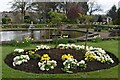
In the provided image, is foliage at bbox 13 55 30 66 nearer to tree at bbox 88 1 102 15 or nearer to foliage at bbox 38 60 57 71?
foliage at bbox 38 60 57 71

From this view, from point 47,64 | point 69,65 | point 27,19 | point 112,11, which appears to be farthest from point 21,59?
point 112,11

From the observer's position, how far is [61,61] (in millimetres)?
6570

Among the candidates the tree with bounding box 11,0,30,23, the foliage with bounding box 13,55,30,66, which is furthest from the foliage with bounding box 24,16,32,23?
the foliage with bounding box 13,55,30,66

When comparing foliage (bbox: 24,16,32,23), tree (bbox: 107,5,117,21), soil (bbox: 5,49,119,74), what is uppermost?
tree (bbox: 107,5,117,21)

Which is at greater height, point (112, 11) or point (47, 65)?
point (112, 11)

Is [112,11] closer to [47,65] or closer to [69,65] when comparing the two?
[69,65]

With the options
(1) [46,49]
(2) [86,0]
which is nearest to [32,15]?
(2) [86,0]

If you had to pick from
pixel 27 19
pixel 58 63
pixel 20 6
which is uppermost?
pixel 20 6

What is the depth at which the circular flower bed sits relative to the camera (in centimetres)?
616

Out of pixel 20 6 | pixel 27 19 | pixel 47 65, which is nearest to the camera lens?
pixel 47 65

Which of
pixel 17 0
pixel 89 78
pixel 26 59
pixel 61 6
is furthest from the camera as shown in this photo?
pixel 61 6

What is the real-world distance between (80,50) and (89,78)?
6.70 ft

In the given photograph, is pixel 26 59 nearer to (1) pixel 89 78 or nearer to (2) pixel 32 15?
(1) pixel 89 78

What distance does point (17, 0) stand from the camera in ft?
144
